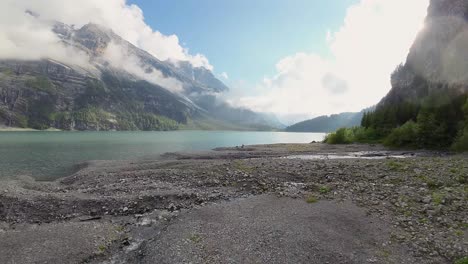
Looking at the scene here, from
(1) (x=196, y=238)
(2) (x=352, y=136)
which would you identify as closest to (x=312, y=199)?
(1) (x=196, y=238)

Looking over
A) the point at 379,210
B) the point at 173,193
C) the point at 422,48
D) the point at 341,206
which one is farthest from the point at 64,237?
the point at 422,48

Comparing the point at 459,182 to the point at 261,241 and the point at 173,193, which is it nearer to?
the point at 261,241

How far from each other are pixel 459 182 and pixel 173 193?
2571 cm

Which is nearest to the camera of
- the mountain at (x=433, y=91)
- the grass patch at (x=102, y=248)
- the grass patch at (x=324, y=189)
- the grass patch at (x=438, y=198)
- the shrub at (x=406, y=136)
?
the grass patch at (x=102, y=248)

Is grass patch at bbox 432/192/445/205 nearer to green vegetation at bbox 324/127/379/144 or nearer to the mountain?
the mountain

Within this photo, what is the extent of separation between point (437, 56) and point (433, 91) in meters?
41.9

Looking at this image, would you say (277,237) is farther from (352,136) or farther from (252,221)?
(352,136)

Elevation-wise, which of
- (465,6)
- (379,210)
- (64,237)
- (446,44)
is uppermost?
(465,6)

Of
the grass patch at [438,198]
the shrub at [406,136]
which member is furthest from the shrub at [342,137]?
the grass patch at [438,198]

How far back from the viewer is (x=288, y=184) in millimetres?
29859

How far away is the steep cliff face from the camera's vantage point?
360 ft

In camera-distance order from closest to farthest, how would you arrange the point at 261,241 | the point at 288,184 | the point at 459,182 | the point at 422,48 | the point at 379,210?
1. the point at 261,241
2. the point at 379,210
3. the point at 459,182
4. the point at 288,184
5. the point at 422,48

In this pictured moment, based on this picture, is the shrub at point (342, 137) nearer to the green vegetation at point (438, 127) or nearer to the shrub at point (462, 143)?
the green vegetation at point (438, 127)

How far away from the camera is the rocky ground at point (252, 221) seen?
53.2ft
